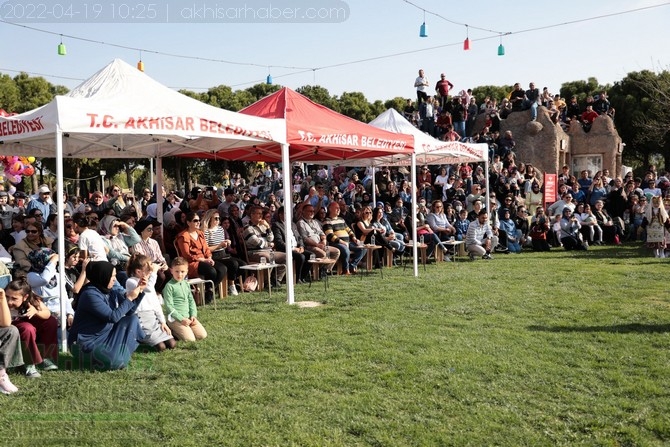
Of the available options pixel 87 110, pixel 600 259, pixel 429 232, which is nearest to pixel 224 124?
pixel 87 110

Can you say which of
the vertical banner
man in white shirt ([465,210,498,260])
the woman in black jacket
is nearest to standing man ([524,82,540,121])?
the vertical banner

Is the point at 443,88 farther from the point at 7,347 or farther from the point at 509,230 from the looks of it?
the point at 7,347

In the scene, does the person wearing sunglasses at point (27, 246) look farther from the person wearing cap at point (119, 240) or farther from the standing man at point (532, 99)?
the standing man at point (532, 99)

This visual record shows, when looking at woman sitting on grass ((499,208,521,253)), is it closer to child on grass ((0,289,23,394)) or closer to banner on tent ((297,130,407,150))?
banner on tent ((297,130,407,150))

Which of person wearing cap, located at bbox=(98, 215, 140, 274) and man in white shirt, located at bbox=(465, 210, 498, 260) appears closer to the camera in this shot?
person wearing cap, located at bbox=(98, 215, 140, 274)

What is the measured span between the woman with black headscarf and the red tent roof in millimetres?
4315

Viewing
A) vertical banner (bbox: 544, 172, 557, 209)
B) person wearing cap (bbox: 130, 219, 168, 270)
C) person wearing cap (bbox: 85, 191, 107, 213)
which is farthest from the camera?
vertical banner (bbox: 544, 172, 557, 209)

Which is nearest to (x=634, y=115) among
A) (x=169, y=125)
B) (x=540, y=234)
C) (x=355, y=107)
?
(x=355, y=107)

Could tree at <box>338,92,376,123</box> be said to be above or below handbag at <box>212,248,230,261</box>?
above

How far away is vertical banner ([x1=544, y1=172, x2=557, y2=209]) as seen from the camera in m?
20.0

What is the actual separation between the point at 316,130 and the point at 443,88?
50.5 ft

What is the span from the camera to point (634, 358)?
20.7 ft

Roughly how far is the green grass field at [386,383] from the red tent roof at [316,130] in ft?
9.30

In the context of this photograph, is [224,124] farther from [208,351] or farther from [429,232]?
[429,232]
